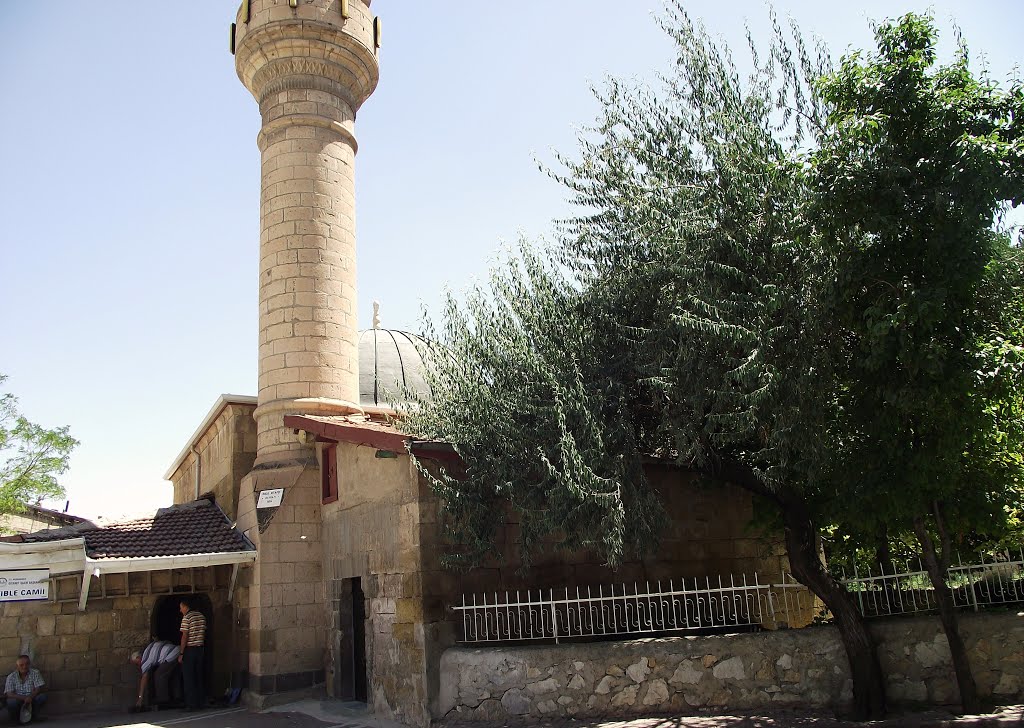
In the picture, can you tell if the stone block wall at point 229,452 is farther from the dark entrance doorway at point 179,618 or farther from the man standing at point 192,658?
the man standing at point 192,658

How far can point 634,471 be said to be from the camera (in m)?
7.64

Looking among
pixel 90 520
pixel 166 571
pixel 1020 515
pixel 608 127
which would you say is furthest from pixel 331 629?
pixel 1020 515

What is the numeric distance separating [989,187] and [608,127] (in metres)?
3.83

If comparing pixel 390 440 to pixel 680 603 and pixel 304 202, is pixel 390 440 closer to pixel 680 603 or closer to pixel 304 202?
pixel 680 603

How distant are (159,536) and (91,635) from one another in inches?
65.7

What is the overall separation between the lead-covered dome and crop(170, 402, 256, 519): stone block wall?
8.57 ft

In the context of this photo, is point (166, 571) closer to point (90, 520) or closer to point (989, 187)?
point (90, 520)

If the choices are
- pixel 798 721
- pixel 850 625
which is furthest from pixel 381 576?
pixel 850 625

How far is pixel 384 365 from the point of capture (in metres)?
16.2

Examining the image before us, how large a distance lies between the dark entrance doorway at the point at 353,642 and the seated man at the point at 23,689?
4.05m

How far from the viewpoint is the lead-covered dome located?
15.3m

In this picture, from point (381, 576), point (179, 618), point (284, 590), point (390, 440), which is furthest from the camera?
point (179, 618)

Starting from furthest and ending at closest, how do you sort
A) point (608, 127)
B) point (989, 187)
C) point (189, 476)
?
point (189, 476) → point (608, 127) → point (989, 187)

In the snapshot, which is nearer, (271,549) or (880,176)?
(880,176)
